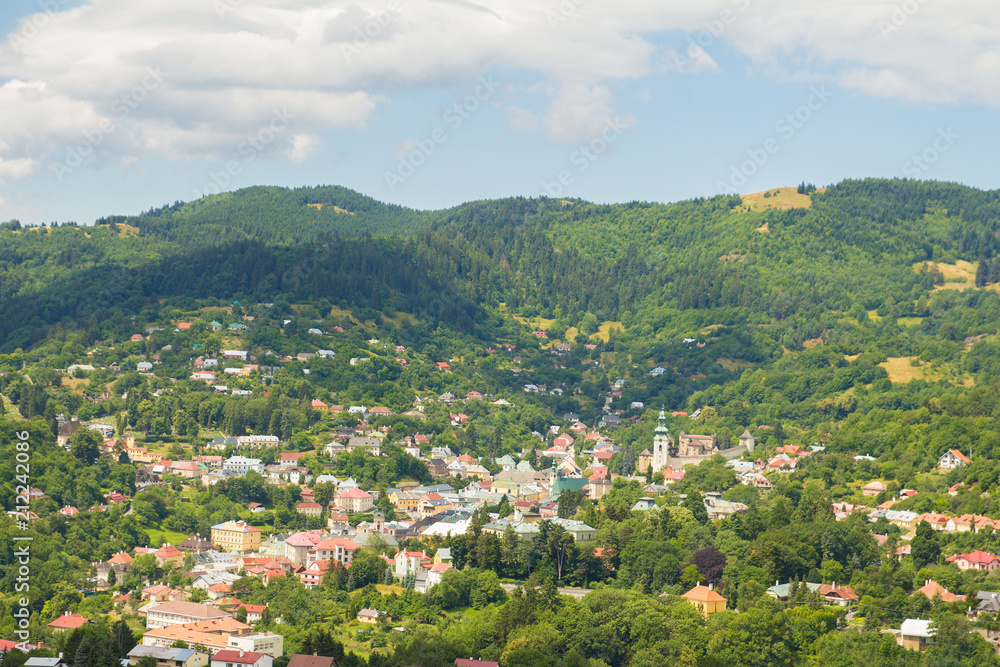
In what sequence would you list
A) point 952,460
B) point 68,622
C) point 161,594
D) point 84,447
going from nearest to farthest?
point 68,622
point 161,594
point 952,460
point 84,447

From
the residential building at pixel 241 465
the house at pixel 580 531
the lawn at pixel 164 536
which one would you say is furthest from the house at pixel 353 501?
the house at pixel 580 531

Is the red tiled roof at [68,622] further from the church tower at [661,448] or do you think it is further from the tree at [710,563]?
the church tower at [661,448]

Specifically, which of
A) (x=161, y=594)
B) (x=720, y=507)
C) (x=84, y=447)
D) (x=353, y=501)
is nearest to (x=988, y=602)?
(x=720, y=507)

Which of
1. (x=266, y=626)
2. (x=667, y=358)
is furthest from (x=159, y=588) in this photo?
(x=667, y=358)

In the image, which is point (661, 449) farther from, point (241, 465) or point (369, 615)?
point (369, 615)

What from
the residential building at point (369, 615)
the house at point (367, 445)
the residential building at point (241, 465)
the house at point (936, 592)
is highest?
the house at point (367, 445)

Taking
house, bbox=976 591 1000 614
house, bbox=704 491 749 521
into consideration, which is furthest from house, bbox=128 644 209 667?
house, bbox=976 591 1000 614
